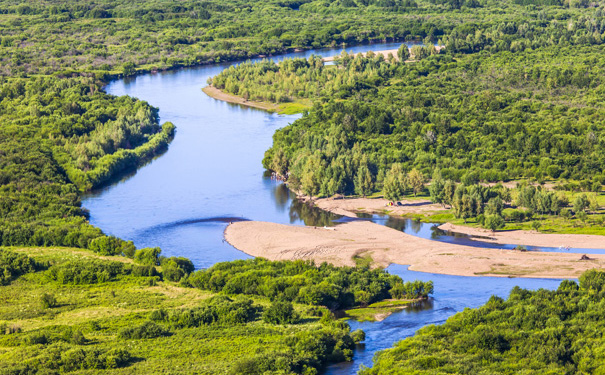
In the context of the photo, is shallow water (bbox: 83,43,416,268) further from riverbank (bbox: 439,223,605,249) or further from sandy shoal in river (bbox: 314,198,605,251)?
riverbank (bbox: 439,223,605,249)

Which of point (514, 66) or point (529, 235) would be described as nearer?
point (529, 235)

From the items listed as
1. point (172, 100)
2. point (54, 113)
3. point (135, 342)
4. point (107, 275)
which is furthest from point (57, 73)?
point (135, 342)

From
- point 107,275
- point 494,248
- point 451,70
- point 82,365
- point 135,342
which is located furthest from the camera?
point 451,70

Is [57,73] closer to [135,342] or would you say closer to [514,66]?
[514,66]

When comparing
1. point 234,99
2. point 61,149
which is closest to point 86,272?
point 61,149

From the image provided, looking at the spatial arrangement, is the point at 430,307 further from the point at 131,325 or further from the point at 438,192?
the point at 438,192

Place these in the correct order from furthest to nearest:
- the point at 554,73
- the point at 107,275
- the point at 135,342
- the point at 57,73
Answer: the point at 57,73
the point at 554,73
the point at 107,275
the point at 135,342

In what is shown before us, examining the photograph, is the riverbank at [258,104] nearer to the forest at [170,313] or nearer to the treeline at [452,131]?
the treeline at [452,131]

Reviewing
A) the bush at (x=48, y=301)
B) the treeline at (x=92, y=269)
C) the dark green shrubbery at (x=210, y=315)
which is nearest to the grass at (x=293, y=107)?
the treeline at (x=92, y=269)
